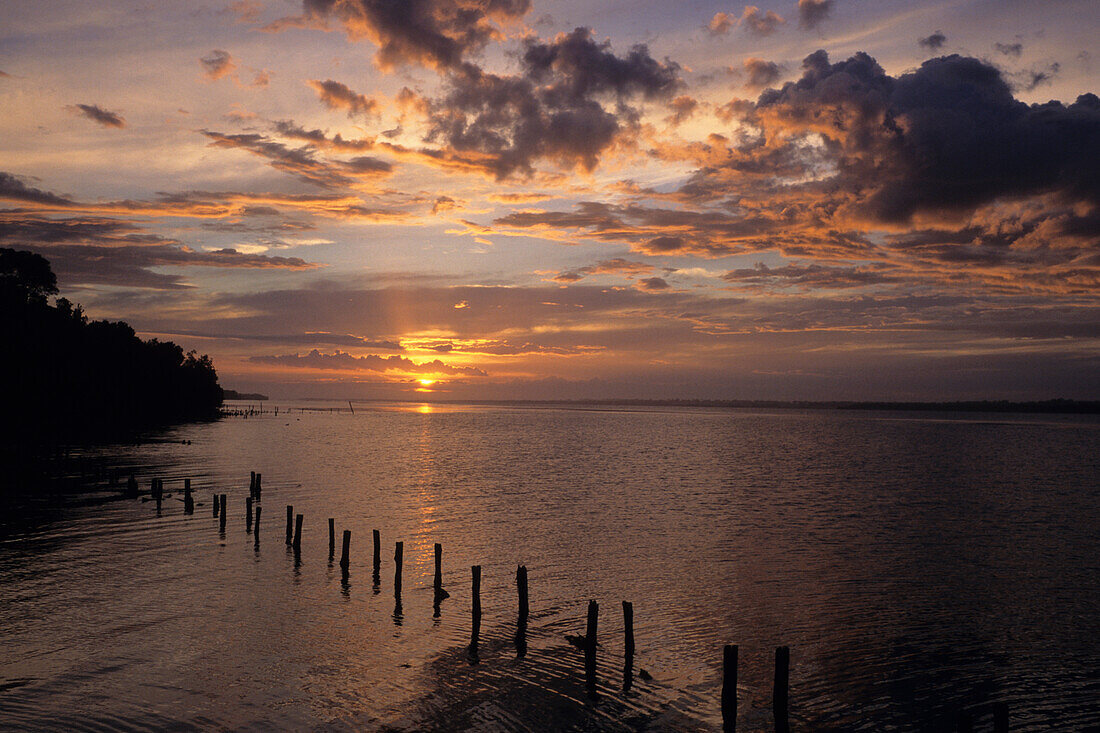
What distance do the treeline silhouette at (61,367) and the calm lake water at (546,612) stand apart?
29238 millimetres

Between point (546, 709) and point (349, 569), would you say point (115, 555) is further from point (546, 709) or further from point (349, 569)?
point (546, 709)

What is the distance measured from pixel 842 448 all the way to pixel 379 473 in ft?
262

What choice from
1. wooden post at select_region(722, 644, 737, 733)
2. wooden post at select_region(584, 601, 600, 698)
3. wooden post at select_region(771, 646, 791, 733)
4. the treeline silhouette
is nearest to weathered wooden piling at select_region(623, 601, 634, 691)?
wooden post at select_region(584, 601, 600, 698)

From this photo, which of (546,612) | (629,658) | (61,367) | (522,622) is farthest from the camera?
(61,367)

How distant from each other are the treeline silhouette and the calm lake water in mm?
29238

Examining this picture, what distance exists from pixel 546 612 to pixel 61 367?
253 feet

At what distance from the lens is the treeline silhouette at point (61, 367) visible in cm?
6838

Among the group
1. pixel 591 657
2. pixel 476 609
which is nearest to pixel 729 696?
pixel 591 657

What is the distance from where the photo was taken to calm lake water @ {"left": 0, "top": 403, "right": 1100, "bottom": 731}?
16547mm

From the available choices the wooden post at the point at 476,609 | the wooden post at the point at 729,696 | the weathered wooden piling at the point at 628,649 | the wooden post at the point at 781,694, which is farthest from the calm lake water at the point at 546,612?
the wooden post at the point at 781,694

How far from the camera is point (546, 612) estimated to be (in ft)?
79.7

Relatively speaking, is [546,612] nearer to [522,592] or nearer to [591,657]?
[522,592]

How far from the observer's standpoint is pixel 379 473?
233ft

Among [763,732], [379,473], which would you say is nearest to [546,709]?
[763,732]
